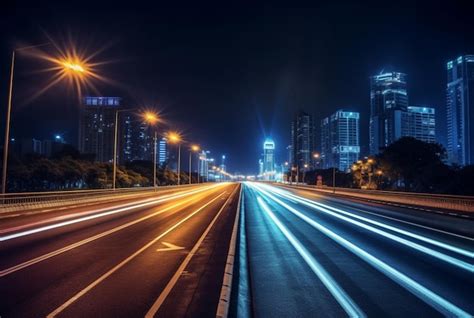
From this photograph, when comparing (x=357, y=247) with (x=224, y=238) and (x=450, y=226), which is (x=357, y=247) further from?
(x=450, y=226)

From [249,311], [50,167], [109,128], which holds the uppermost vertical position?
[109,128]

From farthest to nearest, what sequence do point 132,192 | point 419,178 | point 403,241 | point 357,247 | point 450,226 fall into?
point 419,178, point 132,192, point 450,226, point 403,241, point 357,247

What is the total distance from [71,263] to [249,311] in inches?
218

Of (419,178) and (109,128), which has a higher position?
(109,128)

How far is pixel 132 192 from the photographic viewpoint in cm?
5222

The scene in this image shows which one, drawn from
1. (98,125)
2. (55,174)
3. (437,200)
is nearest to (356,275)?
(437,200)

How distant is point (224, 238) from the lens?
50.8 ft

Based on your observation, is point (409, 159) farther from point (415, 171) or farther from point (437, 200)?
point (437, 200)

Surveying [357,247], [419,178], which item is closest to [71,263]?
[357,247]

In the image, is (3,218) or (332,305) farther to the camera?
(3,218)

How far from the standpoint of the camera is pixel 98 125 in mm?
111125

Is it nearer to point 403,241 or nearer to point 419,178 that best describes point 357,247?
point 403,241

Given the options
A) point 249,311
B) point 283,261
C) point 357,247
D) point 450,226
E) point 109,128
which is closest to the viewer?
point 249,311

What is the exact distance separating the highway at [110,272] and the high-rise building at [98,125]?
257 ft
